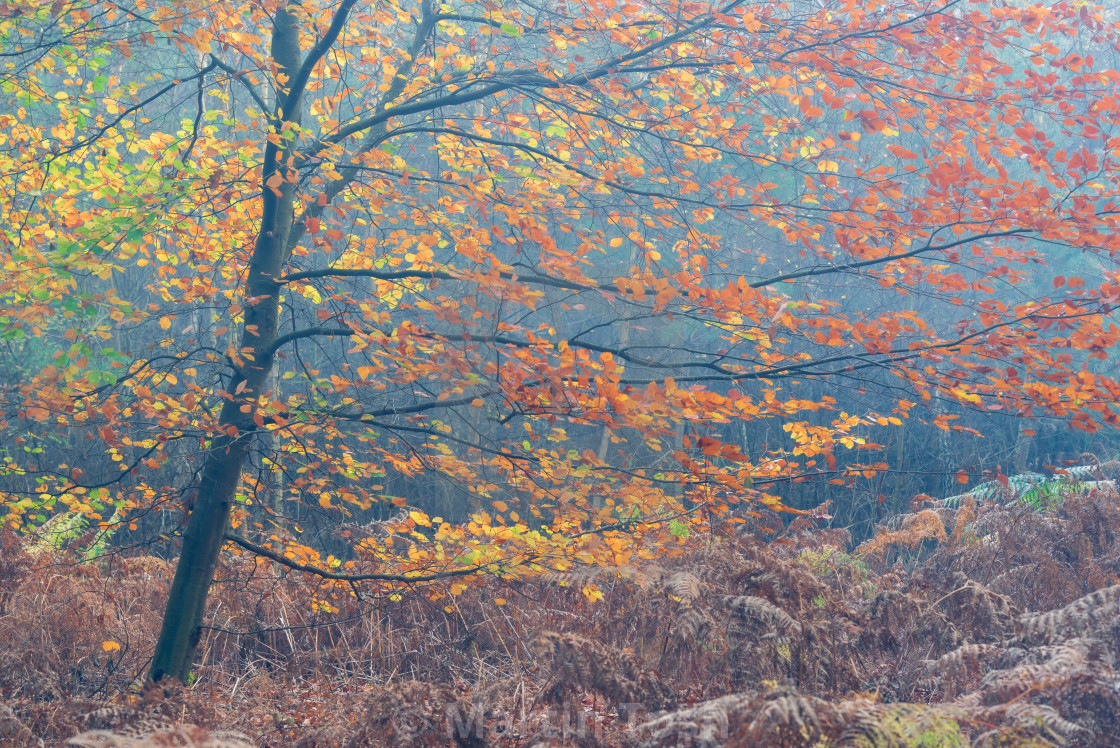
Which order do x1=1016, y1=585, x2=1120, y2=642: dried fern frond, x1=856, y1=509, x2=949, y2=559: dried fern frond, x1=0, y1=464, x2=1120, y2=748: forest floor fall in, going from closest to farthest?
x1=0, y1=464, x2=1120, y2=748: forest floor → x1=1016, y1=585, x2=1120, y2=642: dried fern frond → x1=856, y1=509, x2=949, y2=559: dried fern frond

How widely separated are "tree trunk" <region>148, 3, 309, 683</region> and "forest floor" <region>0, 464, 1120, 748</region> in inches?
11.8

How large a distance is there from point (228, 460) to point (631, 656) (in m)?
2.73

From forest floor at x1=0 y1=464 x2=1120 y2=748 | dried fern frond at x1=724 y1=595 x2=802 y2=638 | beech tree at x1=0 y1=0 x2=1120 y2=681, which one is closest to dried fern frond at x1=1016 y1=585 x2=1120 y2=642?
forest floor at x1=0 y1=464 x2=1120 y2=748

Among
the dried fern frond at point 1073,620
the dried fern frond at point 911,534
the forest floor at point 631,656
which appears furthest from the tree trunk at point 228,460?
the dried fern frond at point 911,534

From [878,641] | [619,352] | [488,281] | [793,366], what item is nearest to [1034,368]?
[793,366]

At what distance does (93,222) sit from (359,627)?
3.76 m

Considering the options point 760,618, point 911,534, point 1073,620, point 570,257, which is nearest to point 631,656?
point 760,618

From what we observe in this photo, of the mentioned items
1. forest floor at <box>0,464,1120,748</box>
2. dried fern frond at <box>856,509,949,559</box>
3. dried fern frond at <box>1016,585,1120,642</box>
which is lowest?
forest floor at <box>0,464,1120,748</box>

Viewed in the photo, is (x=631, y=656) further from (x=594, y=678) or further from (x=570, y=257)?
(x=570, y=257)

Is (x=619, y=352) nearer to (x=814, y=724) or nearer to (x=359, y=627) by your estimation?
(x=814, y=724)

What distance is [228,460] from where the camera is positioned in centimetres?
470

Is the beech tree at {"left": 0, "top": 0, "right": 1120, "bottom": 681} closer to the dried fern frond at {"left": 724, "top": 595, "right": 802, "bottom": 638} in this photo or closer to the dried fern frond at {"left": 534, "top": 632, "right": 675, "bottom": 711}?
the dried fern frond at {"left": 724, "top": 595, "right": 802, "bottom": 638}

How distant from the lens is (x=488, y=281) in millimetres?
3416

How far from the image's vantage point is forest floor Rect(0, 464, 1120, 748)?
2773 mm
